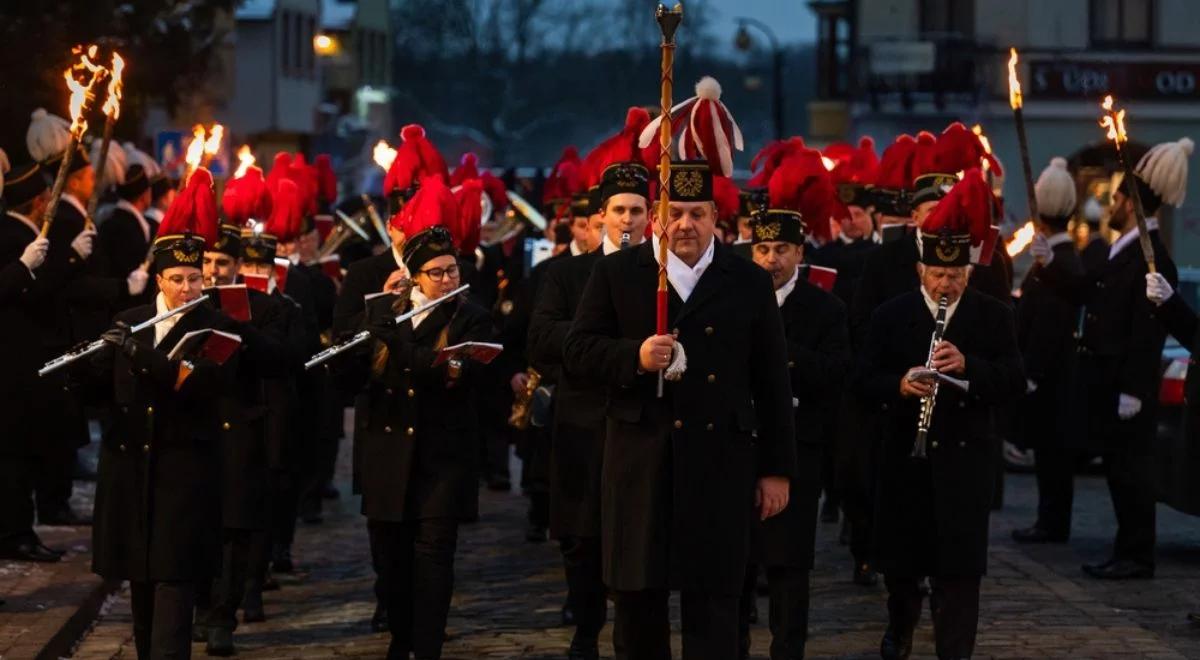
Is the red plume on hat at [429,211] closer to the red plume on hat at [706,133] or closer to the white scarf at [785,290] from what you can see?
the white scarf at [785,290]

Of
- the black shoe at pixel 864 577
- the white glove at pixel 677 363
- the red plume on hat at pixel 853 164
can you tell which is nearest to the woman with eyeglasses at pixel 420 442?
the white glove at pixel 677 363

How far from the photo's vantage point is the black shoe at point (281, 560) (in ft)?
49.3

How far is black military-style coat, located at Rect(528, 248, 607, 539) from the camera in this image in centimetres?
1161

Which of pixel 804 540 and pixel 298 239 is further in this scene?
pixel 298 239

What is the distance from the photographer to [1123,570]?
1501 cm

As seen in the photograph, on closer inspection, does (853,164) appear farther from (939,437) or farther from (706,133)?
(706,133)

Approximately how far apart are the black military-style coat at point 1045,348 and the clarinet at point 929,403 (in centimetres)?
538

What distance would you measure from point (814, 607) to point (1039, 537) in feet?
11.1

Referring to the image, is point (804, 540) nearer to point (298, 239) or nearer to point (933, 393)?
point (933, 393)

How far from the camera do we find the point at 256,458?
12711mm

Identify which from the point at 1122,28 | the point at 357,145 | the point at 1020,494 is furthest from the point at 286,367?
the point at 357,145

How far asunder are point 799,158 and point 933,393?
2316 mm

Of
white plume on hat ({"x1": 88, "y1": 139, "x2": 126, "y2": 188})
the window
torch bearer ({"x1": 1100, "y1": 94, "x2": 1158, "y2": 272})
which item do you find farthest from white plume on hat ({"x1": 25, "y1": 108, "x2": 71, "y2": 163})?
the window

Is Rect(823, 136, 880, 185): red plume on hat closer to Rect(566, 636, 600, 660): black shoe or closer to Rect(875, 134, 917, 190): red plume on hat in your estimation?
Rect(875, 134, 917, 190): red plume on hat
